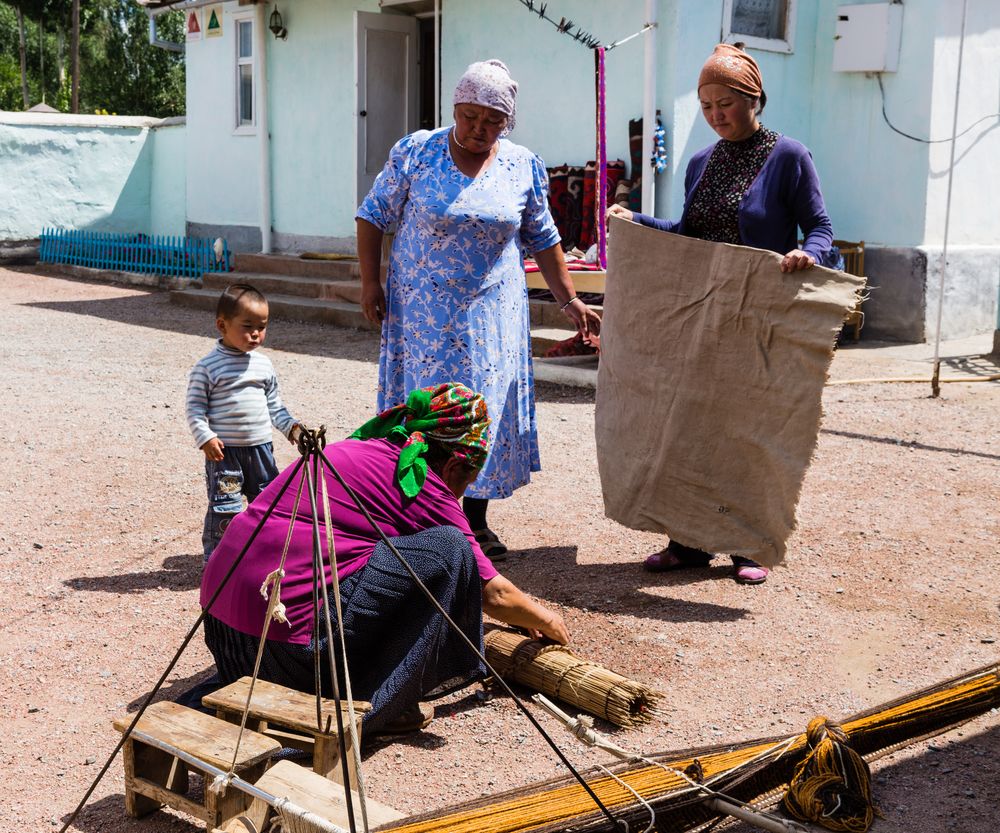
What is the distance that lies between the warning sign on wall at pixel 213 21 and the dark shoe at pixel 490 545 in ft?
41.3

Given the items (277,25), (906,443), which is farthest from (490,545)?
(277,25)

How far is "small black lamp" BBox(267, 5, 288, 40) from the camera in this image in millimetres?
14430

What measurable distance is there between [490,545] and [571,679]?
4.71 feet

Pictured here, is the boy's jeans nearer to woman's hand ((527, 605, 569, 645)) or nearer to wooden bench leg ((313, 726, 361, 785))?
woman's hand ((527, 605, 569, 645))

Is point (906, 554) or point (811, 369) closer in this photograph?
point (811, 369)

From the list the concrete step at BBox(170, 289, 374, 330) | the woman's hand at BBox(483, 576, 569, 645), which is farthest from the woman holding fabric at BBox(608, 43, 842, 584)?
the concrete step at BBox(170, 289, 374, 330)

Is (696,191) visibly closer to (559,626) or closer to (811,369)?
(811,369)

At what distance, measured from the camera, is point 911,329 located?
35.3 feet

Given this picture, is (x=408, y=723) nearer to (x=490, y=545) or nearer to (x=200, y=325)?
(x=490, y=545)

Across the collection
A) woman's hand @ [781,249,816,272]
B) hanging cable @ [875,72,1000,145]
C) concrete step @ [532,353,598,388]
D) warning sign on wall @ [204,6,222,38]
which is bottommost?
concrete step @ [532,353,598,388]

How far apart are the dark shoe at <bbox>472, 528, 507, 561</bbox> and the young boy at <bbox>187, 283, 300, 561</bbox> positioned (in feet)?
3.18

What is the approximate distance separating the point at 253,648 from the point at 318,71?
39.9 feet

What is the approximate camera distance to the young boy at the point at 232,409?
14.1 feet

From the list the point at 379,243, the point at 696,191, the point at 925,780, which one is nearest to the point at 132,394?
the point at 379,243
